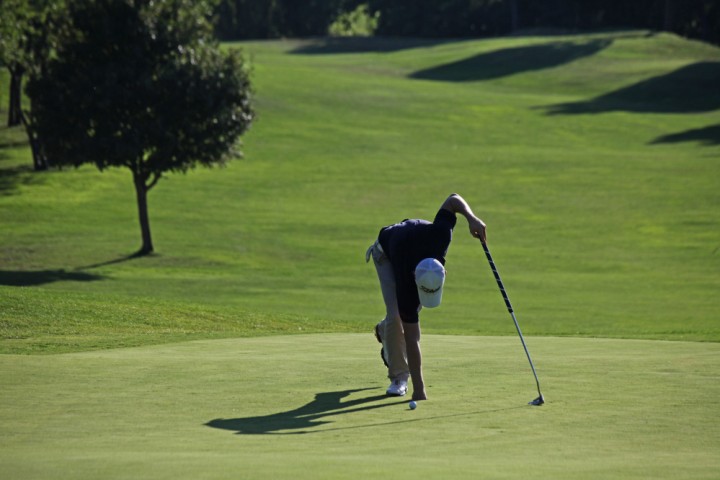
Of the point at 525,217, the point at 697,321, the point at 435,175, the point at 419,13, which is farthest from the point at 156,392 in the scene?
the point at 419,13

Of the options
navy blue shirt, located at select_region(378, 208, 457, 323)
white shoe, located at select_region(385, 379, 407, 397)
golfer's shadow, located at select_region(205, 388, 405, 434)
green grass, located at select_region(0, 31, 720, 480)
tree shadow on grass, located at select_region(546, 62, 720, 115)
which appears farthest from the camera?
tree shadow on grass, located at select_region(546, 62, 720, 115)

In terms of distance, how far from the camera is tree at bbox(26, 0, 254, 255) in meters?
38.3

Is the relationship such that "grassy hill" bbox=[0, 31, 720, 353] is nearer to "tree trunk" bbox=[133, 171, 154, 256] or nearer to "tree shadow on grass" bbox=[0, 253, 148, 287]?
"tree shadow on grass" bbox=[0, 253, 148, 287]

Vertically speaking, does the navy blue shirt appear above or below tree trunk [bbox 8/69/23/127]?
above

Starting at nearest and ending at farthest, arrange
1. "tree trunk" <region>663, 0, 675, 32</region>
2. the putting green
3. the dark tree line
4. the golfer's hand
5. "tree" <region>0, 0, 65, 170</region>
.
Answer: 1. the putting green
2. the golfer's hand
3. "tree" <region>0, 0, 65, 170</region>
4. "tree trunk" <region>663, 0, 675, 32</region>
5. the dark tree line

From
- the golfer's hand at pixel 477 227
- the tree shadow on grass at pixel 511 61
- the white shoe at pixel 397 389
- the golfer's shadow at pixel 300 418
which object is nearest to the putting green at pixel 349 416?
the golfer's shadow at pixel 300 418

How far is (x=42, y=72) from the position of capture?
39125mm

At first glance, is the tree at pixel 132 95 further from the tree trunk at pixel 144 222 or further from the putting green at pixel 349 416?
the putting green at pixel 349 416

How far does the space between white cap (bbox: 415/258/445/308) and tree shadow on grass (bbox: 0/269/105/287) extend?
2523 centimetres

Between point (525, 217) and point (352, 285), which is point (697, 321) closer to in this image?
point (352, 285)

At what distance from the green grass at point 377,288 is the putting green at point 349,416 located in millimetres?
47

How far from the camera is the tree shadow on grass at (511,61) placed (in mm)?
90375

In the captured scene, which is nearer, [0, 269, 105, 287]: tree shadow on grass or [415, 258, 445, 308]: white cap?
[415, 258, 445, 308]: white cap

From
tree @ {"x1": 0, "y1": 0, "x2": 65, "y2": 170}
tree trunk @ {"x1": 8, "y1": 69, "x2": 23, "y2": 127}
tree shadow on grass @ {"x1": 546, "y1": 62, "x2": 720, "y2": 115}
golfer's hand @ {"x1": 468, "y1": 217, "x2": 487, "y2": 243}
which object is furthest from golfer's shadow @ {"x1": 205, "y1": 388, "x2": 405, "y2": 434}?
tree shadow on grass @ {"x1": 546, "y1": 62, "x2": 720, "y2": 115}
